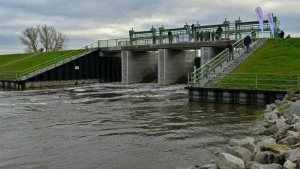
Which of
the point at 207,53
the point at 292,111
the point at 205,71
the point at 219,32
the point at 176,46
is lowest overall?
the point at 292,111

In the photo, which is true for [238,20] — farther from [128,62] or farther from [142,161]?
[142,161]

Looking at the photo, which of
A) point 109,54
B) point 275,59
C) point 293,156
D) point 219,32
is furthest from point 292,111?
point 109,54

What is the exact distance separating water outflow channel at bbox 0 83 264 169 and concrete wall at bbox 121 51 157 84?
23.9 metres

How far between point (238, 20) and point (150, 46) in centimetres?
1081

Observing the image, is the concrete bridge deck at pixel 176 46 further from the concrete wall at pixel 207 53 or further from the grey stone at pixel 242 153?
the grey stone at pixel 242 153

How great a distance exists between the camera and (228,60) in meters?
28.3

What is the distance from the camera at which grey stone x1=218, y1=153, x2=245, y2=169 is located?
297 inches

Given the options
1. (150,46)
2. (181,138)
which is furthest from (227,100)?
(150,46)

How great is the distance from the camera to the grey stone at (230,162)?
297 inches

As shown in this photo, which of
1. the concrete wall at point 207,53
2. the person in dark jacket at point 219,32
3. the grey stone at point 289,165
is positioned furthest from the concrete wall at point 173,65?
the grey stone at point 289,165

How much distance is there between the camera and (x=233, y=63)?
27.8 meters

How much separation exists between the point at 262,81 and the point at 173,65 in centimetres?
2030

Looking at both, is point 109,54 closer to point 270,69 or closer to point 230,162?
point 270,69

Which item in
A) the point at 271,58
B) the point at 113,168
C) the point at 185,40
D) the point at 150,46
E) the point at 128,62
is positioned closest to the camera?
the point at 113,168
